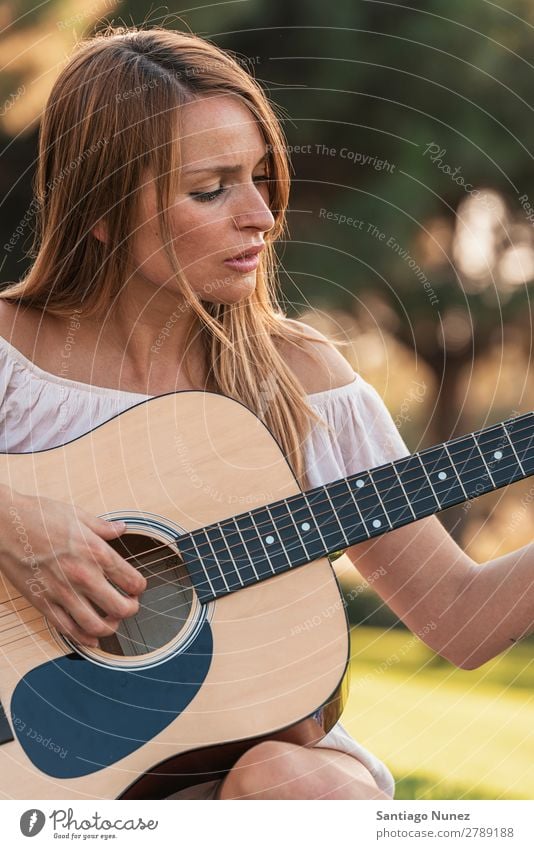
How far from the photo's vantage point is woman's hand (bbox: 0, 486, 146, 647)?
97 cm

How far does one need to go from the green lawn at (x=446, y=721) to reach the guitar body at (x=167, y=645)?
72cm

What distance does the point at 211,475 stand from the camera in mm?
1039

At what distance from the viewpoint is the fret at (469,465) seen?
1.00 metres

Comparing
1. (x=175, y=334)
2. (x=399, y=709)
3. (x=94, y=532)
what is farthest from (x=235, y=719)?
(x=399, y=709)

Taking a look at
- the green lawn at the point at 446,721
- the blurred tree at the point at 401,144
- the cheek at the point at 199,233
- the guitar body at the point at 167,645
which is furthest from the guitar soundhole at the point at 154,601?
the blurred tree at the point at 401,144

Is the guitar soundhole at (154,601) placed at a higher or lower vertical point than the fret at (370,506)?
lower

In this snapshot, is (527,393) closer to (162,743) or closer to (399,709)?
(399,709)

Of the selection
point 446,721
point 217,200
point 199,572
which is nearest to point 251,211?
point 217,200

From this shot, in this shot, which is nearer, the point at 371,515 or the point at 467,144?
the point at 371,515

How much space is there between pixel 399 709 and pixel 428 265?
1.21m

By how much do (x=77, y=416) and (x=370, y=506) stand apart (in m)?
0.37

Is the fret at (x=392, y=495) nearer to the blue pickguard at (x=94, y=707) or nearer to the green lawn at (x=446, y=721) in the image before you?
the blue pickguard at (x=94, y=707)

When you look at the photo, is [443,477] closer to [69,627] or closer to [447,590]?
[447,590]

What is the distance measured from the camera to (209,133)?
1045 mm
